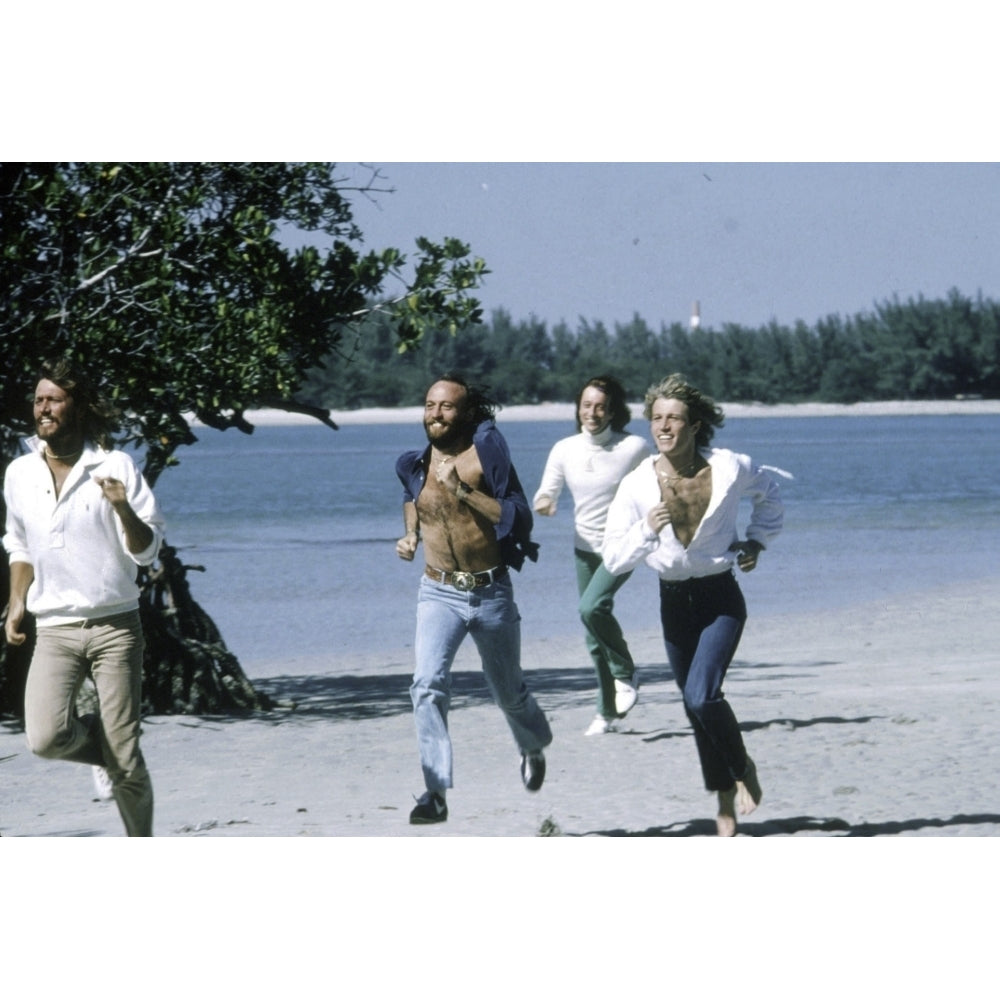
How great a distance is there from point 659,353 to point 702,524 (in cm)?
187

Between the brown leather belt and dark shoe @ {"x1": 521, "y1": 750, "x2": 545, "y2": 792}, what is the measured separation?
39.7 inches

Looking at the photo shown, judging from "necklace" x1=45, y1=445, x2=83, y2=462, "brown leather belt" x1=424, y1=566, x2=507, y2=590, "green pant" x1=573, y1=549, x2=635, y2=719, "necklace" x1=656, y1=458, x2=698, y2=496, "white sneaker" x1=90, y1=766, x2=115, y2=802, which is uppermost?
"necklace" x1=45, y1=445, x2=83, y2=462

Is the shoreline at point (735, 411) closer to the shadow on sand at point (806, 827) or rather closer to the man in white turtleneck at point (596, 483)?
the man in white turtleneck at point (596, 483)

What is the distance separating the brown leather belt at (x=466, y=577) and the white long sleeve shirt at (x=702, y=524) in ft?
1.58

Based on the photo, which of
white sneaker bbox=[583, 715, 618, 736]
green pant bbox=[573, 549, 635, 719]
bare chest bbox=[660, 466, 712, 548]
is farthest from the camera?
white sneaker bbox=[583, 715, 618, 736]

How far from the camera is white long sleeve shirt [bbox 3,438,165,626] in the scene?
7090 mm

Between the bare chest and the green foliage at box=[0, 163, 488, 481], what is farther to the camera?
Result: the green foliage at box=[0, 163, 488, 481]

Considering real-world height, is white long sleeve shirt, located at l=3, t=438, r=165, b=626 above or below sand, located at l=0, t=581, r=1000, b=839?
above

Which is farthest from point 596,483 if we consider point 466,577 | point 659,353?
point 466,577

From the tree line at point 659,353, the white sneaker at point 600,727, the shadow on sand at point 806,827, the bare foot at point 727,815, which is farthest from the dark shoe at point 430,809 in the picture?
the tree line at point 659,353

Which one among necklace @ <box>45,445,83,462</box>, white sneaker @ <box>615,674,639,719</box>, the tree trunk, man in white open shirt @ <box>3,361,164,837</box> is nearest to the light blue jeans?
man in white open shirt @ <box>3,361,164,837</box>

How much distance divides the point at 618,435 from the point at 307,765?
235cm

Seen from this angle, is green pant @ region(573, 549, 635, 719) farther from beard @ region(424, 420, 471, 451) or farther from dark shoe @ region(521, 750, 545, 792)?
beard @ region(424, 420, 471, 451)
